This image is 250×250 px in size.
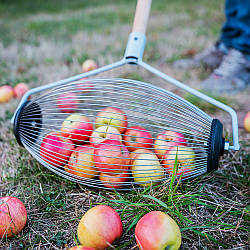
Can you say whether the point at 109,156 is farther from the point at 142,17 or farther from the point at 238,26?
the point at 238,26

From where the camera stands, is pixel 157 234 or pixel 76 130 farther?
pixel 76 130

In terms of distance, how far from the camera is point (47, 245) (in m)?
1.22

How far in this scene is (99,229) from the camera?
1.05 m

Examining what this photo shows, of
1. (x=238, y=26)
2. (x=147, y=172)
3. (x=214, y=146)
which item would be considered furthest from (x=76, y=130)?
(x=238, y=26)

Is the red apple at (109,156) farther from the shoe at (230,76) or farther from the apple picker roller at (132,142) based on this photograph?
the shoe at (230,76)

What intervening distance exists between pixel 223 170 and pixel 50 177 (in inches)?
43.1

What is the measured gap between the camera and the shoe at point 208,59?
3258mm

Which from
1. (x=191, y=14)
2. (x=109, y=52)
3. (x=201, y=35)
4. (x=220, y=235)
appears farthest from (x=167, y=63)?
(x=191, y=14)

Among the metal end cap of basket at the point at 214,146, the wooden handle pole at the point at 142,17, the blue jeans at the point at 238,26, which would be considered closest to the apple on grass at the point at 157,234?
the metal end cap of basket at the point at 214,146

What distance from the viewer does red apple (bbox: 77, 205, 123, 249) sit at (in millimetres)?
1049

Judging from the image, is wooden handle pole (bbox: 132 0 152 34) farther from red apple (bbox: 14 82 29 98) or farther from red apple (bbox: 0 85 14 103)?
red apple (bbox: 0 85 14 103)

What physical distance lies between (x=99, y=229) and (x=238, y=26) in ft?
8.99

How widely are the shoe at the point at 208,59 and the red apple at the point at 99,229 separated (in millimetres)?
2715

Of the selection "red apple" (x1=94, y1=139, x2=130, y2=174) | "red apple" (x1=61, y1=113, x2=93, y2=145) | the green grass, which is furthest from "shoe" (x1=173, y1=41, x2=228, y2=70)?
"red apple" (x1=94, y1=139, x2=130, y2=174)
